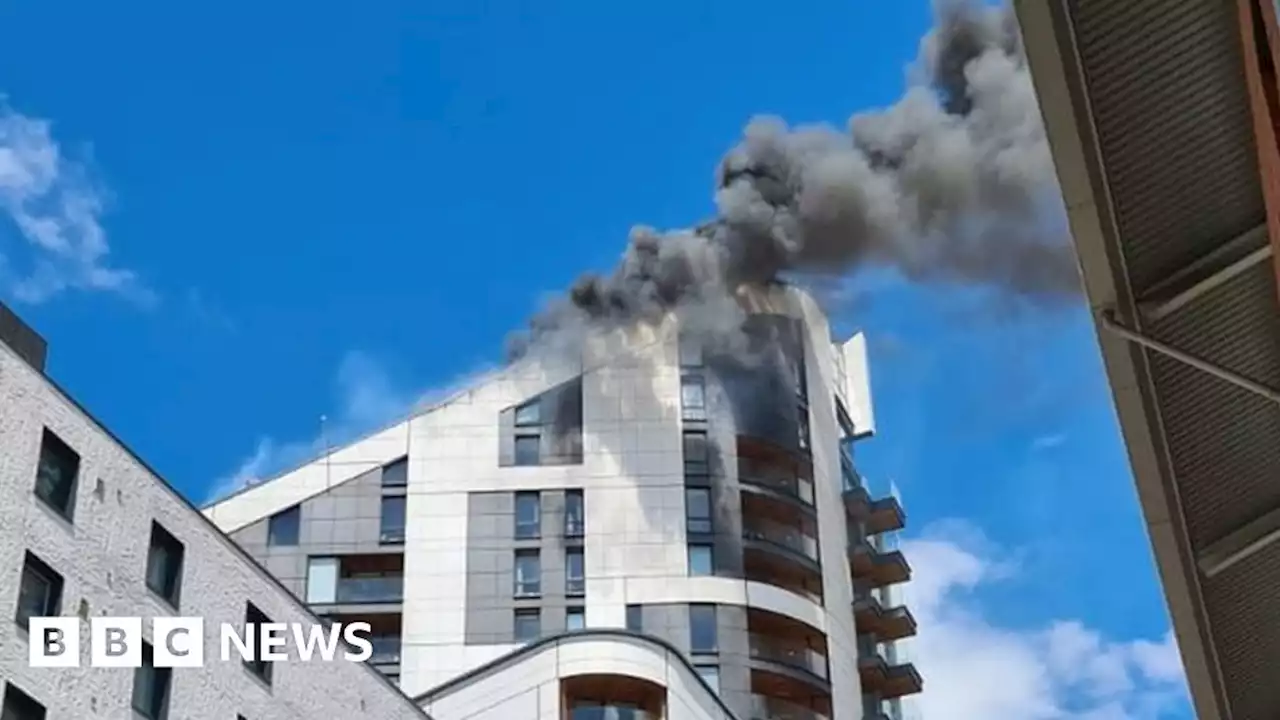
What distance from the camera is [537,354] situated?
74.1 meters

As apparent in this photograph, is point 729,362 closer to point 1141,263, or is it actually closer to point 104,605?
point 104,605

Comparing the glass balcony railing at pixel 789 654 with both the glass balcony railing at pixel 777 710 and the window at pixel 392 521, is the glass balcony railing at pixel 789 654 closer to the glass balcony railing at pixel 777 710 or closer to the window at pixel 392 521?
the glass balcony railing at pixel 777 710

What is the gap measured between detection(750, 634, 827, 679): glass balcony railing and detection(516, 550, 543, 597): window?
852cm

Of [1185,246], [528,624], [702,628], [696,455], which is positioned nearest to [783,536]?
[696,455]

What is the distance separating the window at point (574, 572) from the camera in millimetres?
64875

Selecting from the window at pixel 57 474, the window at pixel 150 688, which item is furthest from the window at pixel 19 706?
the window at pixel 57 474

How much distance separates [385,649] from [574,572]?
307 inches

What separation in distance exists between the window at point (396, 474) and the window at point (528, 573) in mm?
5789

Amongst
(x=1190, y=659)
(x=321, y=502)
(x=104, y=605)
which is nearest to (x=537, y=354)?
(x=321, y=502)

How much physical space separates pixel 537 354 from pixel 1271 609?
61693mm

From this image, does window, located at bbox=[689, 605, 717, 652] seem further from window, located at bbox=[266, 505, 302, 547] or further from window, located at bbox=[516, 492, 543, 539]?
window, located at bbox=[266, 505, 302, 547]

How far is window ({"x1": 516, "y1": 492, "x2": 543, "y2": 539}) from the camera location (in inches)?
2586

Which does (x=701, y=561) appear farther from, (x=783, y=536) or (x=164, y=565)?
(x=164, y=565)

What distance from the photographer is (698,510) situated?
66250 millimetres
